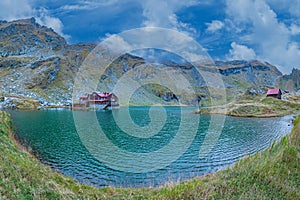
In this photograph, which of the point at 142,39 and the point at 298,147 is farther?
the point at 142,39

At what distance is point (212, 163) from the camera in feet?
98.9

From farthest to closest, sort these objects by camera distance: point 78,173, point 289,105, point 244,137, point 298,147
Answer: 1. point 289,105
2. point 244,137
3. point 78,173
4. point 298,147

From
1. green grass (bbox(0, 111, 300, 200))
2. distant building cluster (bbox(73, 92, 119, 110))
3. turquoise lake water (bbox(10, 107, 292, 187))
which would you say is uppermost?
distant building cluster (bbox(73, 92, 119, 110))

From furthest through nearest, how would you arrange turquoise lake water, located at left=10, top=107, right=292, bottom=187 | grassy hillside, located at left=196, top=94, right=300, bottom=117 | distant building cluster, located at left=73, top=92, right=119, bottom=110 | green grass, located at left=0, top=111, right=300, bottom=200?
distant building cluster, located at left=73, top=92, right=119, bottom=110
grassy hillside, located at left=196, top=94, right=300, bottom=117
turquoise lake water, located at left=10, top=107, right=292, bottom=187
green grass, located at left=0, top=111, right=300, bottom=200

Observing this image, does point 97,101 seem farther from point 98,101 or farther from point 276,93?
point 276,93

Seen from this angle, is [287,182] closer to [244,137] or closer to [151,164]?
[151,164]

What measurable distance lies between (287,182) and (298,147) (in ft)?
20.5

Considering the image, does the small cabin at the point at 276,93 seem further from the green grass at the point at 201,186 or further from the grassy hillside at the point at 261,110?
→ the green grass at the point at 201,186

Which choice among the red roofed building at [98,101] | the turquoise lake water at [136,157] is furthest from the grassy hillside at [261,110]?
the red roofed building at [98,101]

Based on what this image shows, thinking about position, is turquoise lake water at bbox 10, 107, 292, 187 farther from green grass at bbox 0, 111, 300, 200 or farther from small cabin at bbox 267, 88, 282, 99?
small cabin at bbox 267, 88, 282, 99

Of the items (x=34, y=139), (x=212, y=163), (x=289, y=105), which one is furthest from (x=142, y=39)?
(x=289, y=105)

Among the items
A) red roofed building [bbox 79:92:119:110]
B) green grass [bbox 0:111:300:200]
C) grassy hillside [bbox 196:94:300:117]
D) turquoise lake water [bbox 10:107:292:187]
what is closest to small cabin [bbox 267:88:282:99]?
grassy hillside [bbox 196:94:300:117]

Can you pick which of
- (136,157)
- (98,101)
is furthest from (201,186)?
(98,101)

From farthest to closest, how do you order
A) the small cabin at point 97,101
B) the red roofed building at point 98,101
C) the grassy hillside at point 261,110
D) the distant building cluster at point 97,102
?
the small cabin at point 97,101
the red roofed building at point 98,101
the distant building cluster at point 97,102
the grassy hillside at point 261,110
